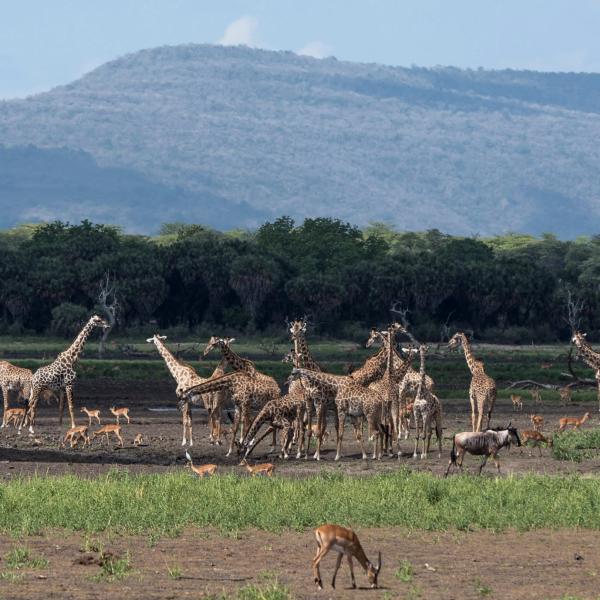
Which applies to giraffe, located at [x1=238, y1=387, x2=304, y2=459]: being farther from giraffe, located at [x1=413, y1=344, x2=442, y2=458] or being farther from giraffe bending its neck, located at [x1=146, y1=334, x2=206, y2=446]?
giraffe bending its neck, located at [x1=146, y1=334, x2=206, y2=446]

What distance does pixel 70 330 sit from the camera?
8450 cm

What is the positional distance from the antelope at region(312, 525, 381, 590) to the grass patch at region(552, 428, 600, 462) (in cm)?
1271

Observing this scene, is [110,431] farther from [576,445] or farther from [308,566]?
[308,566]

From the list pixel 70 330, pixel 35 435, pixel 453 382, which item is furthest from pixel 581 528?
pixel 70 330

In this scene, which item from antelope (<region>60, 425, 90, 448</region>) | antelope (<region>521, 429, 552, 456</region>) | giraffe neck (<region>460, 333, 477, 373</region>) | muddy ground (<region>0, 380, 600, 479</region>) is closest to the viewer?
muddy ground (<region>0, 380, 600, 479</region>)

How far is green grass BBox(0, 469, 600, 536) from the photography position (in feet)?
65.7

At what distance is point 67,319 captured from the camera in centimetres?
8488

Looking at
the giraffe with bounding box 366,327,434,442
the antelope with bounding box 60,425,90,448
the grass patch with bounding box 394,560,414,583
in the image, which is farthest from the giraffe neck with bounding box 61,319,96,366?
the grass patch with bounding box 394,560,414,583

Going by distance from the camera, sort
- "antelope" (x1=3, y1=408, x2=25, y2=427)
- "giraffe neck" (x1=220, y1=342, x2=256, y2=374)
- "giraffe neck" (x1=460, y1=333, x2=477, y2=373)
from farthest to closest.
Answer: "antelope" (x1=3, y1=408, x2=25, y2=427) < "giraffe neck" (x1=460, y1=333, x2=477, y2=373) < "giraffe neck" (x1=220, y1=342, x2=256, y2=374)

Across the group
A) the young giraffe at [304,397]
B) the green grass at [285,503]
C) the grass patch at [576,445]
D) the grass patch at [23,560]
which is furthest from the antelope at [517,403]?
the grass patch at [23,560]

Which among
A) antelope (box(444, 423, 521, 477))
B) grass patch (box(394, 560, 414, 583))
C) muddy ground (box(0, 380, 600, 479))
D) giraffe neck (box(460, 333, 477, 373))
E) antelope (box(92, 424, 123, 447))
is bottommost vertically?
muddy ground (box(0, 380, 600, 479))

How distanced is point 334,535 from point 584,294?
8153 centimetres

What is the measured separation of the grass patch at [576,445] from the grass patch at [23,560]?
13130 millimetres

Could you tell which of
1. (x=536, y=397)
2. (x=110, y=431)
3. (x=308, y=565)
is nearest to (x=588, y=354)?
(x=536, y=397)
